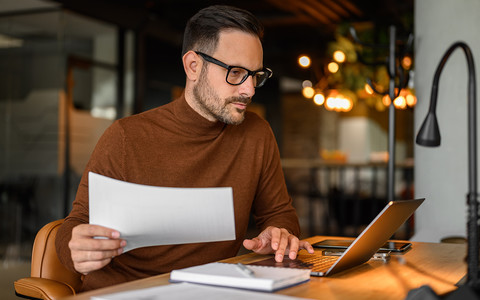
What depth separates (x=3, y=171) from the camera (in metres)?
6.50

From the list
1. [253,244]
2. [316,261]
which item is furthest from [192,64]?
[316,261]

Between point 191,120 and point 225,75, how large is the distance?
0.18m

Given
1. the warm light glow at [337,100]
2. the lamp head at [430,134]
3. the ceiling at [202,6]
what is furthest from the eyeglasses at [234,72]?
the warm light glow at [337,100]

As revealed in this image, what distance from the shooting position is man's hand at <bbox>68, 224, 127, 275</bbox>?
1069 mm

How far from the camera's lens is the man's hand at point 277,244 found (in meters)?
1.30

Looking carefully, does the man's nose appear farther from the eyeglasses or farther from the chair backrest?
the chair backrest

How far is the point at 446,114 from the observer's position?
3084 millimetres

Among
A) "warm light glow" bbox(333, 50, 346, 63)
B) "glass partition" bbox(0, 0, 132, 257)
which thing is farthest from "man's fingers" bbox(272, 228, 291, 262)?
"glass partition" bbox(0, 0, 132, 257)

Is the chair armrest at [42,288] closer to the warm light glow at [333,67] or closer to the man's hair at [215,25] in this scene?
the man's hair at [215,25]

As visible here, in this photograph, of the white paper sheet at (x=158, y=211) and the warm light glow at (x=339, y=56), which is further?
the warm light glow at (x=339, y=56)

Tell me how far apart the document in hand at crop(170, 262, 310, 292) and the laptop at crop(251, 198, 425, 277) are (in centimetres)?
10

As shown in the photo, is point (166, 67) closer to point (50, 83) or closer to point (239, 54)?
point (50, 83)

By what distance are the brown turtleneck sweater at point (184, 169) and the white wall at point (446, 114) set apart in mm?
1452

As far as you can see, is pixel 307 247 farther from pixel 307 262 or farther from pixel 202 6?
pixel 202 6
